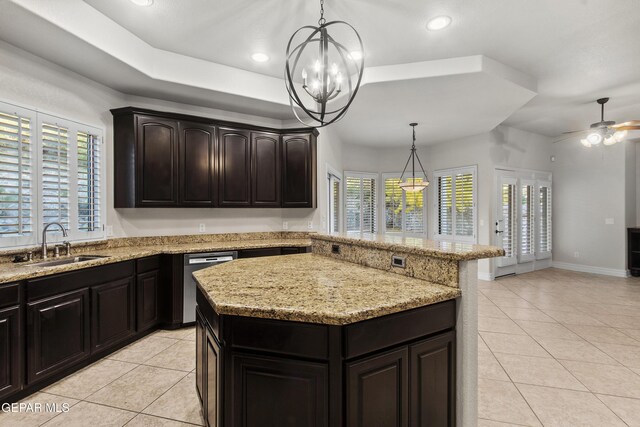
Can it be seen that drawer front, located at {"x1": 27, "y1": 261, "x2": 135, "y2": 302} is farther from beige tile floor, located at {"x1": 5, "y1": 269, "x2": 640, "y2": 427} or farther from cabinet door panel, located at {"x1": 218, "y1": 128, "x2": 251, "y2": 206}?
cabinet door panel, located at {"x1": 218, "y1": 128, "x2": 251, "y2": 206}

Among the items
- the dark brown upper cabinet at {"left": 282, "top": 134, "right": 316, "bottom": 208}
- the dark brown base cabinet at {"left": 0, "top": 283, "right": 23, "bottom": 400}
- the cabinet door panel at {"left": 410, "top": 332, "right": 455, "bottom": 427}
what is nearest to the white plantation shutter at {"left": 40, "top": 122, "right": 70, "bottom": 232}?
the dark brown base cabinet at {"left": 0, "top": 283, "right": 23, "bottom": 400}

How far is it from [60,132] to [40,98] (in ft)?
1.06

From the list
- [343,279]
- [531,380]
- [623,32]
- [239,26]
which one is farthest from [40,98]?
[623,32]

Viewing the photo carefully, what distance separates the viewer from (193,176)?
3875 mm

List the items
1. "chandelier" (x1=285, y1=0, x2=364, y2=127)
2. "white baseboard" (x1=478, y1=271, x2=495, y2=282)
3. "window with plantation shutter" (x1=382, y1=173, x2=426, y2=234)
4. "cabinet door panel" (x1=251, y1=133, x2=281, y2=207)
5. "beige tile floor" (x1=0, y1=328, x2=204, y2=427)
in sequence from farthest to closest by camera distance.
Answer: "window with plantation shutter" (x1=382, y1=173, x2=426, y2=234), "white baseboard" (x1=478, y1=271, x2=495, y2=282), "cabinet door panel" (x1=251, y1=133, x2=281, y2=207), "beige tile floor" (x1=0, y1=328, x2=204, y2=427), "chandelier" (x1=285, y1=0, x2=364, y2=127)

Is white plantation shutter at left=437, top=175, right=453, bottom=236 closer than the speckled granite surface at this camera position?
No

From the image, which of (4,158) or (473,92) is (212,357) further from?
(473,92)

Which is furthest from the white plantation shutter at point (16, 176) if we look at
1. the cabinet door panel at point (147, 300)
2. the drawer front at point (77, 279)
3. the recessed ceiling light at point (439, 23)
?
the recessed ceiling light at point (439, 23)

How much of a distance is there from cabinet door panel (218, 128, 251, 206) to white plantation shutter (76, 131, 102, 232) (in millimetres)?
1328

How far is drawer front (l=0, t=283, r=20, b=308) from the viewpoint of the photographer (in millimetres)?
2055

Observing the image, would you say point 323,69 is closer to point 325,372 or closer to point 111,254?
point 325,372

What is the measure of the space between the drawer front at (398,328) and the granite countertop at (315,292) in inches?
1.9

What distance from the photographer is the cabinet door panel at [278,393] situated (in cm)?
124

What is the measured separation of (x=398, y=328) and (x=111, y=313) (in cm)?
278
